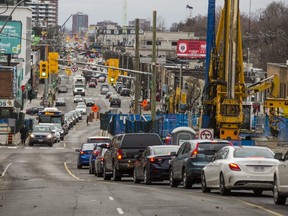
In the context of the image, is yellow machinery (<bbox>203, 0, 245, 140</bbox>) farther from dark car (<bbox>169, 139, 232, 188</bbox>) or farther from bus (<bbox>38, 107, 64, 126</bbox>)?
bus (<bbox>38, 107, 64, 126</bbox>)

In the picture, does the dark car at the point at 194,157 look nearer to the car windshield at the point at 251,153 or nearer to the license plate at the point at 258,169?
the car windshield at the point at 251,153

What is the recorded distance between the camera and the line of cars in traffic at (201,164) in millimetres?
25734

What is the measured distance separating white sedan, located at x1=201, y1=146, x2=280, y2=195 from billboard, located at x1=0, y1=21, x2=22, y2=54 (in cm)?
8097

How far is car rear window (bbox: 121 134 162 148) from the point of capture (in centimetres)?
3684

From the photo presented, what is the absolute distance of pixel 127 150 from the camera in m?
36.7

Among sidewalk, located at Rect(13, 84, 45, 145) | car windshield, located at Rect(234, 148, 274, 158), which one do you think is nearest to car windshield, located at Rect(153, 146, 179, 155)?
car windshield, located at Rect(234, 148, 274, 158)

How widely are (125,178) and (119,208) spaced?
19.4 meters

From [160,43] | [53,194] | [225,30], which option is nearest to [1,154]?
[225,30]

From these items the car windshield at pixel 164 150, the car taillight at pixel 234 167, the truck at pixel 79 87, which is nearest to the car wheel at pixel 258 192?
the car taillight at pixel 234 167

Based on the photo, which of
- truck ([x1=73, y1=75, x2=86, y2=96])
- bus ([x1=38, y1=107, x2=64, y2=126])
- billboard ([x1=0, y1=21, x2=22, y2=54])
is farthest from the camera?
truck ([x1=73, y1=75, x2=86, y2=96])

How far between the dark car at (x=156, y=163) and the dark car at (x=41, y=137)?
44153mm

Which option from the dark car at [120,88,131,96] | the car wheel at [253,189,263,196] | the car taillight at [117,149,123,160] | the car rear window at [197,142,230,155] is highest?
the car rear window at [197,142,230,155]

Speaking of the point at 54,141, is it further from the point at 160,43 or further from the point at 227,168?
the point at 160,43

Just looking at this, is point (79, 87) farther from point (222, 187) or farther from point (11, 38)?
point (222, 187)
